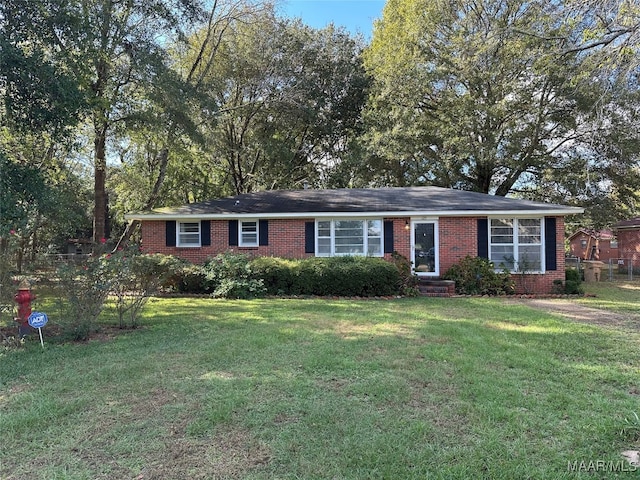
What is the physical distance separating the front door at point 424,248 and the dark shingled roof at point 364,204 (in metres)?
0.64

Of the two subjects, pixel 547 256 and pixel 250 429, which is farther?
Result: pixel 547 256

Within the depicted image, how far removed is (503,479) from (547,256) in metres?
11.8

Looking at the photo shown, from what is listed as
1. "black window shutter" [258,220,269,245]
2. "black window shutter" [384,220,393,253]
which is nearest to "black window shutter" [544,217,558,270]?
"black window shutter" [384,220,393,253]

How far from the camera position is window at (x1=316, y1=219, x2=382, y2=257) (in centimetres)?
1380

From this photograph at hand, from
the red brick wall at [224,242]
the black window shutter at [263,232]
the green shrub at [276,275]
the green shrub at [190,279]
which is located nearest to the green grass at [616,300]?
the green shrub at [276,275]

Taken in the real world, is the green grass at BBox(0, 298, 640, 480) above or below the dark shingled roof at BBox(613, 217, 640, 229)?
below

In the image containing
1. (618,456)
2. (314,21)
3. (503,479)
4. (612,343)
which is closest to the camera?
(503,479)

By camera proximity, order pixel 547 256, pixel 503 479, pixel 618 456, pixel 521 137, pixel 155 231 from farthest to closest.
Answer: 1. pixel 521 137
2. pixel 155 231
3. pixel 547 256
4. pixel 618 456
5. pixel 503 479

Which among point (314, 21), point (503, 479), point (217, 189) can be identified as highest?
point (314, 21)

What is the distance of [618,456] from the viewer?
2.88m

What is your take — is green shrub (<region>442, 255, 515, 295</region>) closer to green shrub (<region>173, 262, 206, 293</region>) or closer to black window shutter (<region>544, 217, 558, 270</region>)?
black window shutter (<region>544, 217, 558, 270</region>)

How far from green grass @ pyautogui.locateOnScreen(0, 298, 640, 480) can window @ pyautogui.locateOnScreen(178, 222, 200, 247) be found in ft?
26.4

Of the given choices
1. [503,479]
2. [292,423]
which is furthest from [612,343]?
[292,423]

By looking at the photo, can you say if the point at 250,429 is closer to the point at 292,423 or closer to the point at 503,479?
the point at 292,423
